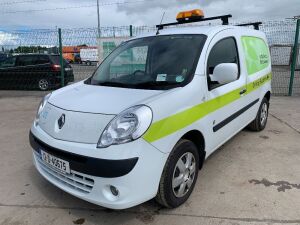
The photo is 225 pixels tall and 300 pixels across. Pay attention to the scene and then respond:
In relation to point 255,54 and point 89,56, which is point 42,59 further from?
point 255,54

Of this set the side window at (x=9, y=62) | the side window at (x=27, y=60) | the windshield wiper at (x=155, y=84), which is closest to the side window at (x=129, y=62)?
the windshield wiper at (x=155, y=84)

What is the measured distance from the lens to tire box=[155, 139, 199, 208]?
2.79 metres

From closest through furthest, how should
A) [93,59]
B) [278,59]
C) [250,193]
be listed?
1. [250,193]
2. [93,59]
3. [278,59]

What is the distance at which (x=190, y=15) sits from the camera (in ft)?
14.8

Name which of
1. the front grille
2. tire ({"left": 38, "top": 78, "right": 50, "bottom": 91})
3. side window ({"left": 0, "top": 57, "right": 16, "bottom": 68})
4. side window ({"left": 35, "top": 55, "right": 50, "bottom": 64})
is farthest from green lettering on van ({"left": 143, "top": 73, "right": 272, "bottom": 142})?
side window ({"left": 0, "top": 57, "right": 16, "bottom": 68})

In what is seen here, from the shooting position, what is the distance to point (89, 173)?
2.51m

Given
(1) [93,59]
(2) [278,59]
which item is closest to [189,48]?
(1) [93,59]

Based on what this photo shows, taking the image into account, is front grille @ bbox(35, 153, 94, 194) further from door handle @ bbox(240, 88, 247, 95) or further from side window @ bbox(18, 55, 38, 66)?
side window @ bbox(18, 55, 38, 66)

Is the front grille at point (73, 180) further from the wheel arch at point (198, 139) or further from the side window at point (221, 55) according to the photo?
the side window at point (221, 55)

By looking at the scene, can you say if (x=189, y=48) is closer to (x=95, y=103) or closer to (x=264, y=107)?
(x=95, y=103)

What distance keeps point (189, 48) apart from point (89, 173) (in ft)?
6.05

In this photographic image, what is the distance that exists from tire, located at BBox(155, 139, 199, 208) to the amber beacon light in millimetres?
2207

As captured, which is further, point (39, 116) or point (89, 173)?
point (39, 116)

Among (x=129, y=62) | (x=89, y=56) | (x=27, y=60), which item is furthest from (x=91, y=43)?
(x=129, y=62)
